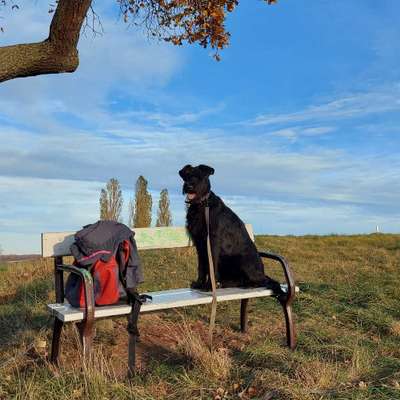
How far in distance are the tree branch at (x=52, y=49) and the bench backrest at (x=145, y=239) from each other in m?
1.80

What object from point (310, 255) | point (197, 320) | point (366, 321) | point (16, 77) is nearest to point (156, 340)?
point (197, 320)

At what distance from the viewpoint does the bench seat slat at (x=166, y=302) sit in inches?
148

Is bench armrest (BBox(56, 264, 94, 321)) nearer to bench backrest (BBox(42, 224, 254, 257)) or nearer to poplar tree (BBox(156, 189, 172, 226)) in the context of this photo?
bench backrest (BBox(42, 224, 254, 257))

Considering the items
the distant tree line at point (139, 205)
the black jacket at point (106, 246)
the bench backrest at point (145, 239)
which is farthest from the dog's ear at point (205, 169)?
the distant tree line at point (139, 205)

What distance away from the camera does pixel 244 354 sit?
13.5ft

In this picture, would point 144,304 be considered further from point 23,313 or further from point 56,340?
point 23,313

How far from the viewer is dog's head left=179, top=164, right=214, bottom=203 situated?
→ 14.6 ft

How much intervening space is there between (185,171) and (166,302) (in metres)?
1.12

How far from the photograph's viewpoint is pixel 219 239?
4.60m

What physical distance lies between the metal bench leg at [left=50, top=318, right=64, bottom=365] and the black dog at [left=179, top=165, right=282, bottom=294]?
137 cm

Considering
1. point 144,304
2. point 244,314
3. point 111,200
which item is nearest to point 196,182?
point 144,304

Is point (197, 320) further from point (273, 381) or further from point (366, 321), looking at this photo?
point (273, 381)

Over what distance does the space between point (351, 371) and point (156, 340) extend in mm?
2003

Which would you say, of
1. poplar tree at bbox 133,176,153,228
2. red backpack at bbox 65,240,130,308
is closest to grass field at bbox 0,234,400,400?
red backpack at bbox 65,240,130,308
